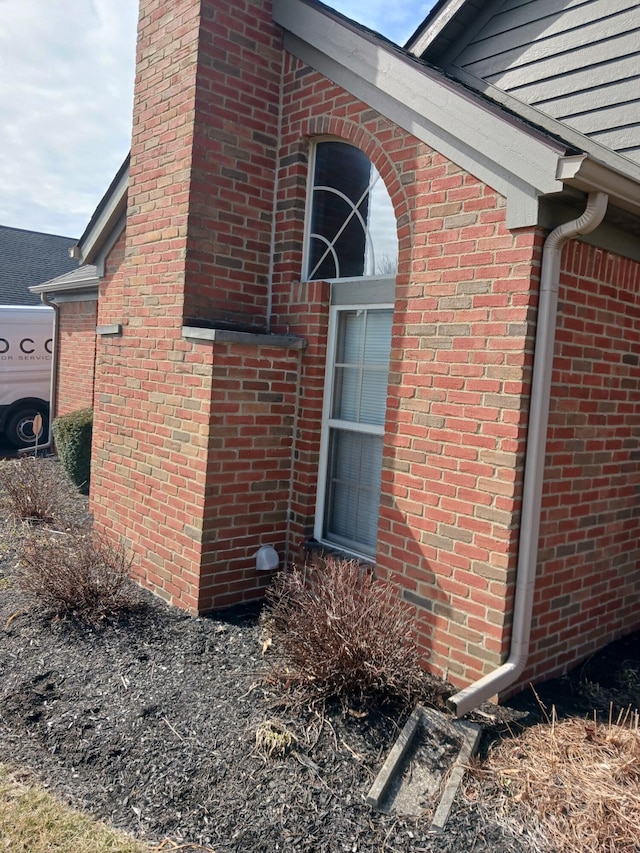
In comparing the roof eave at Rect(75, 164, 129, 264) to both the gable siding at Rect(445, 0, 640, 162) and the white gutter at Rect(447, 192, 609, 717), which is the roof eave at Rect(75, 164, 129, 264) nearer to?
the gable siding at Rect(445, 0, 640, 162)

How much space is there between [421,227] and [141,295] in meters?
2.63

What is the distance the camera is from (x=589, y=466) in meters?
4.22

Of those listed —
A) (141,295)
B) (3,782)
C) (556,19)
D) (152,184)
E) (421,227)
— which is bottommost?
(3,782)

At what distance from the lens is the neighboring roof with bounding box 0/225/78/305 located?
59.6 ft

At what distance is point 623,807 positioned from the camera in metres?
2.82

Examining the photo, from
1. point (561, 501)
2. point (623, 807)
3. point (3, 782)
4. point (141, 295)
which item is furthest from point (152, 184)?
point (623, 807)

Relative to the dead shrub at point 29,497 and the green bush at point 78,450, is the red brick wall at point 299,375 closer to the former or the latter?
the dead shrub at point 29,497

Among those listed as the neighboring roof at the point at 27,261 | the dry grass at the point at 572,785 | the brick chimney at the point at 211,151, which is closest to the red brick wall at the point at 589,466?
the dry grass at the point at 572,785

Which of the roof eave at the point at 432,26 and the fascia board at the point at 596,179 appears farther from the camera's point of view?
the roof eave at the point at 432,26

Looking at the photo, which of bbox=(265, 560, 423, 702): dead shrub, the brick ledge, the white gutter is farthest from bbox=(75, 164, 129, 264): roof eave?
bbox=(265, 560, 423, 702): dead shrub

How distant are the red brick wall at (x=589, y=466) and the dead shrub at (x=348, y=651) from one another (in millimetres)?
874

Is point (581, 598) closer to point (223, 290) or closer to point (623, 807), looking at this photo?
point (623, 807)

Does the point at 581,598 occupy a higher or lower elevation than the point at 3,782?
higher

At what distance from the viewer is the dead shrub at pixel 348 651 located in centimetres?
353
